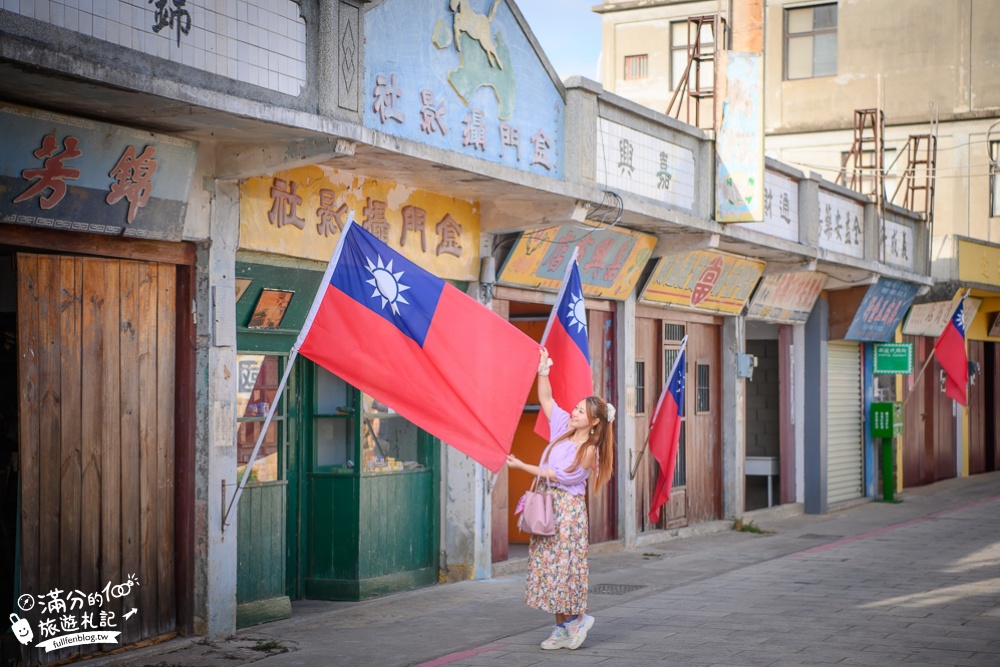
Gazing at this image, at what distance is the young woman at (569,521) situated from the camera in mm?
8508

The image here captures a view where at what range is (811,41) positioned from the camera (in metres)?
28.6

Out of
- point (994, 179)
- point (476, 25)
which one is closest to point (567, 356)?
point (476, 25)

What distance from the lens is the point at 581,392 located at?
10.2 m

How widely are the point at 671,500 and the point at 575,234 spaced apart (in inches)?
185

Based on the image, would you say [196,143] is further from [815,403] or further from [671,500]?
[815,403]

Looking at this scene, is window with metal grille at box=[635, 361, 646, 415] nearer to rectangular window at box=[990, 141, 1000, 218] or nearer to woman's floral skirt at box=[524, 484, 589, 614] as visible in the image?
woman's floral skirt at box=[524, 484, 589, 614]

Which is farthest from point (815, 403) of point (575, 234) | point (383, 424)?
point (383, 424)

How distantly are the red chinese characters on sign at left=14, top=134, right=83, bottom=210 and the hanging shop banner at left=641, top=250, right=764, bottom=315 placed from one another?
8743 millimetres

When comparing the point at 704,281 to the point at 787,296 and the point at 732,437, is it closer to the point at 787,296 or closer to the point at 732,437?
the point at 732,437

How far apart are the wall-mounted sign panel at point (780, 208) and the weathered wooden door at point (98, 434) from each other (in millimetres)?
9236

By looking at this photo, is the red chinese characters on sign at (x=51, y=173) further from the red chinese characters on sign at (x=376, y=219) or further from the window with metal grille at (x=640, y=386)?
the window with metal grille at (x=640, y=386)

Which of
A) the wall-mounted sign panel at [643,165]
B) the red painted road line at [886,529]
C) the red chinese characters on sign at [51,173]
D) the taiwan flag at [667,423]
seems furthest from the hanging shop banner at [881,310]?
the red chinese characters on sign at [51,173]

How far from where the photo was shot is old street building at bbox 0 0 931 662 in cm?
761

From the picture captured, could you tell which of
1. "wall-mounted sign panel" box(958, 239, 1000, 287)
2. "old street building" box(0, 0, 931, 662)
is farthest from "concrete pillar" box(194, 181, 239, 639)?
"wall-mounted sign panel" box(958, 239, 1000, 287)
